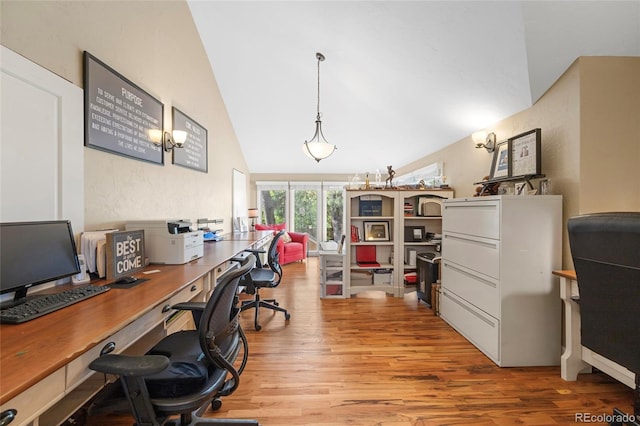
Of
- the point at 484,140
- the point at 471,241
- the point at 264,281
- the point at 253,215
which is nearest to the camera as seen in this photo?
the point at 471,241

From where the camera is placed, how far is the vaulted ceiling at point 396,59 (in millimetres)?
1984

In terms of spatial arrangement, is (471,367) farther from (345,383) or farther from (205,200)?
(205,200)

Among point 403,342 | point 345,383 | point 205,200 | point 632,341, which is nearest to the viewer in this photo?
point 632,341

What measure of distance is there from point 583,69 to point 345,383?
2915mm

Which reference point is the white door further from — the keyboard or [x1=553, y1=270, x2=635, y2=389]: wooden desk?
[x1=553, y1=270, x2=635, y2=389]: wooden desk

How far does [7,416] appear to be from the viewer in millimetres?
637

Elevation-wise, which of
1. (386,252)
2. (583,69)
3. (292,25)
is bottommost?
(386,252)

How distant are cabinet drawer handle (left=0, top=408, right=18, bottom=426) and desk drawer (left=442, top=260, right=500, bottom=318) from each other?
264cm

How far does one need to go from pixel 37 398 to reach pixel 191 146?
9.48 feet

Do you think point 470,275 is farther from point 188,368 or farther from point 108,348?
point 108,348

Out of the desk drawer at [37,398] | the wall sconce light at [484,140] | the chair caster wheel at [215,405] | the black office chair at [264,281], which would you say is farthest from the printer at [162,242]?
the wall sconce light at [484,140]

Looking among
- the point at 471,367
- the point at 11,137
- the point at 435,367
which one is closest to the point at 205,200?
the point at 11,137

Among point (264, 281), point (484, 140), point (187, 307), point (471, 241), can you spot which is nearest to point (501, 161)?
point (484, 140)

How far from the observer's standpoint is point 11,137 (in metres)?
1.27
